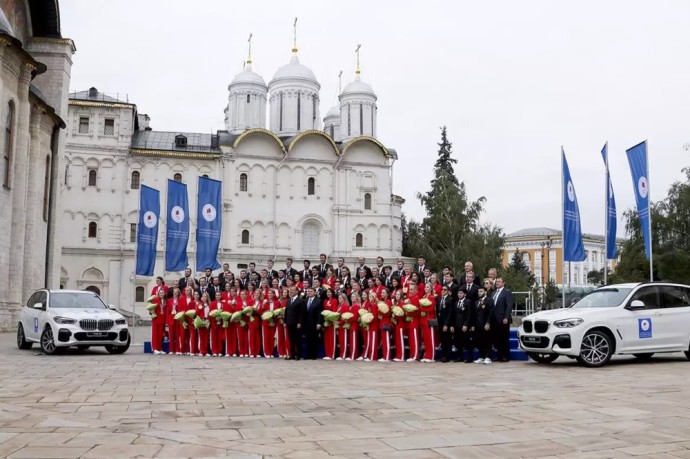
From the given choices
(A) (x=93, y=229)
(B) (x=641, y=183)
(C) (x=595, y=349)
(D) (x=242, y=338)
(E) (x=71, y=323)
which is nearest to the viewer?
(C) (x=595, y=349)

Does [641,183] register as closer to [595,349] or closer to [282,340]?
[595,349]

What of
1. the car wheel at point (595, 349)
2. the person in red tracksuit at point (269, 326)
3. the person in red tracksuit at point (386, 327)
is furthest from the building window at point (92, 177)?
the car wheel at point (595, 349)

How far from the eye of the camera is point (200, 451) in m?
6.01

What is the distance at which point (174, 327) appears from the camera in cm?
1864

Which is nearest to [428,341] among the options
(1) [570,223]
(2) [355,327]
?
(2) [355,327]

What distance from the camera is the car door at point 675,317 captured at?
46.7ft

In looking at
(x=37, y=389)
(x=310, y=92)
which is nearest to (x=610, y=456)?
(x=37, y=389)

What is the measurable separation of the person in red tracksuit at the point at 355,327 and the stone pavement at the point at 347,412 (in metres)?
2.96

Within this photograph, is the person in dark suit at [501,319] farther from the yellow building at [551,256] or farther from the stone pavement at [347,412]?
the yellow building at [551,256]

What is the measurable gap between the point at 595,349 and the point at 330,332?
241 inches

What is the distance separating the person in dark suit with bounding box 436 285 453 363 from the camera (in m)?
15.3

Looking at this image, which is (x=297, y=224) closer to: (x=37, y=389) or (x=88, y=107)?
(x=88, y=107)

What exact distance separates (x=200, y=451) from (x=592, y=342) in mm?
9636

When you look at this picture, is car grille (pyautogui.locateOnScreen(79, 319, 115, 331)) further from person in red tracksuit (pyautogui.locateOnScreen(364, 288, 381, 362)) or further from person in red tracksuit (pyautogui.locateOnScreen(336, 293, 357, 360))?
person in red tracksuit (pyautogui.locateOnScreen(364, 288, 381, 362))
